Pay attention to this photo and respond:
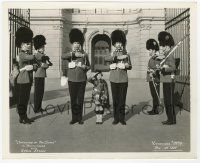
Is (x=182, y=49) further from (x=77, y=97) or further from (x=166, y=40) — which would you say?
(x=77, y=97)

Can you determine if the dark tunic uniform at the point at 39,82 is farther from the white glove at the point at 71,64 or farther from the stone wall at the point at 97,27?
the white glove at the point at 71,64

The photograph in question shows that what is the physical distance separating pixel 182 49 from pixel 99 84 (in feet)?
3.26

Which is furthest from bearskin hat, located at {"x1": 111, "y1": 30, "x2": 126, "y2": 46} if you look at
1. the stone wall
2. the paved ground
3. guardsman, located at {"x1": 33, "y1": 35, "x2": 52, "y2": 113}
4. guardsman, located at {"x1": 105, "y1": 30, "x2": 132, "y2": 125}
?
guardsman, located at {"x1": 33, "y1": 35, "x2": 52, "y2": 113}

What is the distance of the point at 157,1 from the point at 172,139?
1.48m

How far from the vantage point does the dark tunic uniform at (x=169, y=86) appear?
5.39 m

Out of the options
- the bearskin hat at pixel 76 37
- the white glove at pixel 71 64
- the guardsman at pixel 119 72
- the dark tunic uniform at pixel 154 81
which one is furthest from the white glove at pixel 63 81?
the dark tunic uniform at pixel 154 81

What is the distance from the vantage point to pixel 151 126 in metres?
5.43

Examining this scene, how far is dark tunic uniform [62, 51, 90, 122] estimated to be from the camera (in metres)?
5.30

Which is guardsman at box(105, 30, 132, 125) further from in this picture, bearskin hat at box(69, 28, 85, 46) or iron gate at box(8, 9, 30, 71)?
iron gate at box(8, 9, 30, 71)

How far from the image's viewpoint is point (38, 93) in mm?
5543

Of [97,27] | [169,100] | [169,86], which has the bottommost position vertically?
[169,100]

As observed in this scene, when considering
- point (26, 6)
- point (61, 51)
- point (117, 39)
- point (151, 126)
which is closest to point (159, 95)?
point (151, 126)

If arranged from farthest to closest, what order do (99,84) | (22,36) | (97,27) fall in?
(97,27) → (22,36) → (99,84)

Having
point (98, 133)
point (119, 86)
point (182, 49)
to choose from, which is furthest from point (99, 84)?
point (182, 49)
